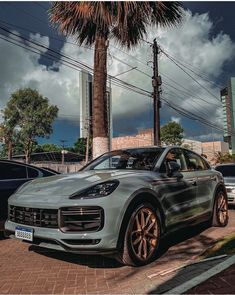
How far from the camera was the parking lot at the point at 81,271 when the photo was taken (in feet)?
12.3

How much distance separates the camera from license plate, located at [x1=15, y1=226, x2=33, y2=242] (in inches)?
164

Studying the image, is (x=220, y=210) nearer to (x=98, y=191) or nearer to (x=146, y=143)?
(x=98, y=191)

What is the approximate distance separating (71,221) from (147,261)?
48.5 inches

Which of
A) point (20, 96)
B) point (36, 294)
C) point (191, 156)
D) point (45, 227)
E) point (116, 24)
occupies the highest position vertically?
point (20, 96)

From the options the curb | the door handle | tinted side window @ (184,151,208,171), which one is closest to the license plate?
the curb

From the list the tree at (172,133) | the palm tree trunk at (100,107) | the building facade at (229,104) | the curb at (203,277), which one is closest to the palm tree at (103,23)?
the palm tree trunk at (100,107)

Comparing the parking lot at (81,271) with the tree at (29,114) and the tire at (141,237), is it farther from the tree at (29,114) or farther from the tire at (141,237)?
the tree at (29,114)

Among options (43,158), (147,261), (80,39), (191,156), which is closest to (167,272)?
(147,261)

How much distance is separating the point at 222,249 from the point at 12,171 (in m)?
3.91

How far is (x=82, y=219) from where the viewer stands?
395cm

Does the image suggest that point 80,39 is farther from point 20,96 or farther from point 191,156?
point 20,96

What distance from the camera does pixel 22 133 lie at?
37.5 m

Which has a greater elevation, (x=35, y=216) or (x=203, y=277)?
(x=35, y=216)

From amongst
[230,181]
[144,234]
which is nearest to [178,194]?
[144,234]
